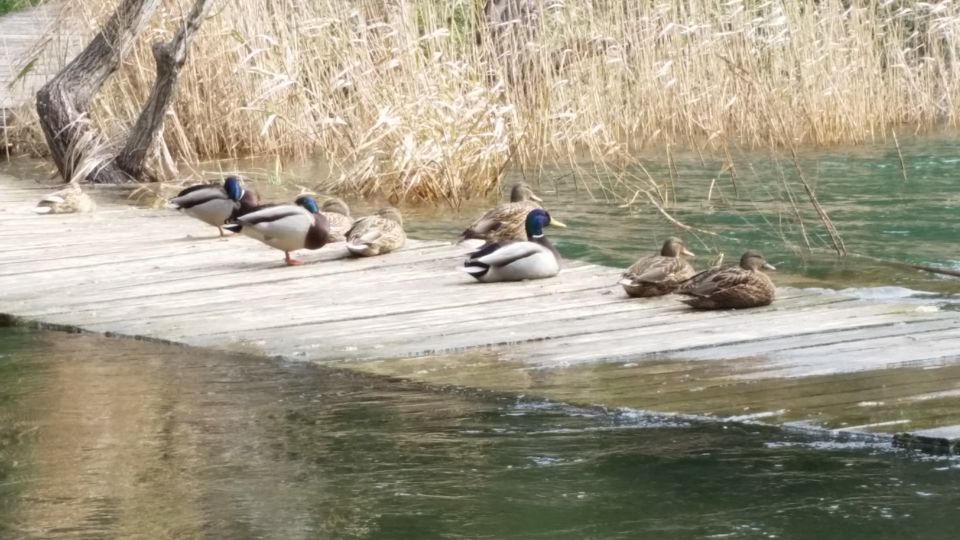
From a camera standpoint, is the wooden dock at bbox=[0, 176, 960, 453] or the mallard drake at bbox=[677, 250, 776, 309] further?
the mallard drake at bbox=[677, 250, 776, 309]

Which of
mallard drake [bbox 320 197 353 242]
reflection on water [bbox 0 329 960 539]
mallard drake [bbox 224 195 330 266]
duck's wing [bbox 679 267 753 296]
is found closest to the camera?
reflection on water [bbox 0 329 960 539]

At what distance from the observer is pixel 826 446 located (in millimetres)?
5227

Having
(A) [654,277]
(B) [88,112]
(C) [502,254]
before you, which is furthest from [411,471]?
(B) [88,112]

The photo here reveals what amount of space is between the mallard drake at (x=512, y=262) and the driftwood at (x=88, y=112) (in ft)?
21.4

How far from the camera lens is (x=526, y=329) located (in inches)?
291

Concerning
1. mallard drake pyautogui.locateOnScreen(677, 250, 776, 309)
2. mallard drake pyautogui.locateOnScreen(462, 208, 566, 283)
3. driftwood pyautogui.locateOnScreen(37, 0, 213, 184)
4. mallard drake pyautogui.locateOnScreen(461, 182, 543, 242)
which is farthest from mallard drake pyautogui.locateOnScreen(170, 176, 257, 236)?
mallard drake pyautogui.locateOnScreen(677, 250, 776, 309)

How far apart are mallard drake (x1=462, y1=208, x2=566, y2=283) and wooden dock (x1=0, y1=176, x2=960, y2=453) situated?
0.25 ft

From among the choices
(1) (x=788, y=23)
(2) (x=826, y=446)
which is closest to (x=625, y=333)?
(2) (x=826, y=446)

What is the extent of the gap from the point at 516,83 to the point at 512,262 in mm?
5917

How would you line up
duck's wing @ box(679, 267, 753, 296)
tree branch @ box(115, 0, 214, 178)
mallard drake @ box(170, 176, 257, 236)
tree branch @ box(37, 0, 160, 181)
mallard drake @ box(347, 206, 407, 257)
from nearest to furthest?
duck's wing @ box(679, 267, 753, 296)
mallard drake @ box(347, 206, 407, 257)
mallard drake @ box(170, 176, 257, 236)
tree branch @ box(115, 0, 214, 178)
tree branch @ box(37, 0, 160, 181)

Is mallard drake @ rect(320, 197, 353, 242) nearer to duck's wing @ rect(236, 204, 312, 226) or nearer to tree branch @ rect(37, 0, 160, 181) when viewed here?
duck's wing @ rect(236, 204, 312, 226)

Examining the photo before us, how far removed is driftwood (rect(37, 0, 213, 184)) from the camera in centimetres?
1473

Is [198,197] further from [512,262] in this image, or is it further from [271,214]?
[512,262]

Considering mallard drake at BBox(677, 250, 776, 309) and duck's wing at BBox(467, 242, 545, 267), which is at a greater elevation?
duck's wing at BBox(467, 242, 545, 267)
